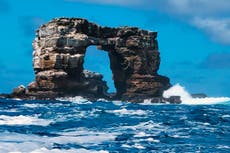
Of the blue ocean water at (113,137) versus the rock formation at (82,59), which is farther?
the rock formation at (82,59)

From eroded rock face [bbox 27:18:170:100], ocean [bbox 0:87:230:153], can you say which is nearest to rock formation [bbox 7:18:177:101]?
eroded rock face [bbox 27:18:170:100]

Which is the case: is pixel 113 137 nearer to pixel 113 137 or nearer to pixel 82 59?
pixel 113 137

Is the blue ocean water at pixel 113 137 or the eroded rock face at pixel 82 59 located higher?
the eroded rock face at pixel 82 59

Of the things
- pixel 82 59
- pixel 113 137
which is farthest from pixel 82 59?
pixel 113 137

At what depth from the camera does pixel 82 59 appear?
9331cm

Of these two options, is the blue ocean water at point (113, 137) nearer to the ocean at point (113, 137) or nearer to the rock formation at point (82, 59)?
the ocean at point (113, 137)

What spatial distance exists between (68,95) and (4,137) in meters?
73.5

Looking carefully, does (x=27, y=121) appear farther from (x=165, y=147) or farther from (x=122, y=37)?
(x=122, y=37)

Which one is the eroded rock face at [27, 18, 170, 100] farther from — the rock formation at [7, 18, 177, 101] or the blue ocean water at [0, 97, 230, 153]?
the blue ocean water at [0, 97, 230, 153]

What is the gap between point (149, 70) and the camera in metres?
108

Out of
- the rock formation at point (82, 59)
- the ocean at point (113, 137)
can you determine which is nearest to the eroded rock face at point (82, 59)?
the rock formation at point (82, 59)

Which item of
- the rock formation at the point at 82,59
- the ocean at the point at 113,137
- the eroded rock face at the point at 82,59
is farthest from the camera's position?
the eroded rock face at the point at 82,59

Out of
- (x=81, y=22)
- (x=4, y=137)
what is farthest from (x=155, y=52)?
(x=4, y=137)

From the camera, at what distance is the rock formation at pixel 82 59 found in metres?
89.6
